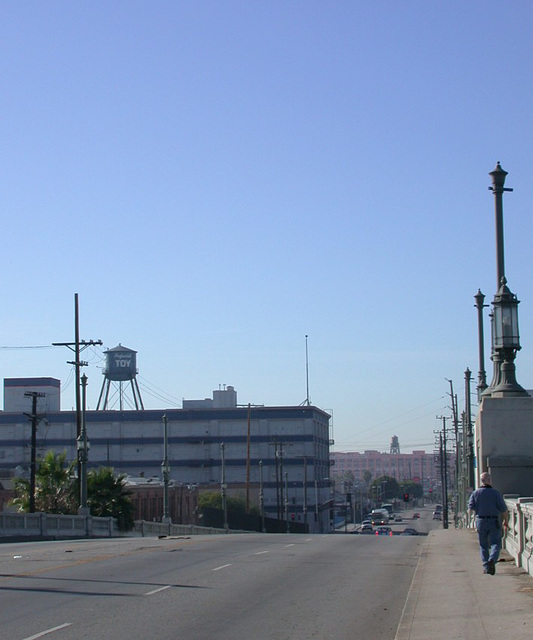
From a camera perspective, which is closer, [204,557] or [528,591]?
[528,591]

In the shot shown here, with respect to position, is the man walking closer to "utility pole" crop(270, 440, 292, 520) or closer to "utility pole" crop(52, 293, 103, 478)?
"utility pole" crop(52, 293, 103, 478)

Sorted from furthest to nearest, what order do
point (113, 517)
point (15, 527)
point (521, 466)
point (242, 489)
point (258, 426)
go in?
point (258, 426), point (242, 489), point (113, 517), point (15, 527), point (521, 466)

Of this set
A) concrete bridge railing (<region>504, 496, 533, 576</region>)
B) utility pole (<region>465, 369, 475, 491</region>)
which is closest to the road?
concrete bridge railing (<region>504, 496, 533, 576</region>)

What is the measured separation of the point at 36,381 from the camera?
132 m

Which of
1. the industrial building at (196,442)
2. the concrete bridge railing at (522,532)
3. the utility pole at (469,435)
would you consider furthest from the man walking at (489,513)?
the industrial building at (196,442)

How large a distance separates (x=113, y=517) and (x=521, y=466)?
1298 inches

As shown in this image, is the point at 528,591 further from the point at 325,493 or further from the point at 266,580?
the point at 325,493

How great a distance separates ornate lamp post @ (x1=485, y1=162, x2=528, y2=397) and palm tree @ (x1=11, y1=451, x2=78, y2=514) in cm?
3341

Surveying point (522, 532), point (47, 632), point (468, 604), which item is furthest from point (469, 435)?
point (47, 632)

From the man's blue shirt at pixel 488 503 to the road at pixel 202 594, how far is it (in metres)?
1.83

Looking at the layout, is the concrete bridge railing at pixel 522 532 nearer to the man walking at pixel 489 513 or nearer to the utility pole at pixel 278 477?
the man walking at pixel 489 513

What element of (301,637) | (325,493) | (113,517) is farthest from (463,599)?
(325,493)

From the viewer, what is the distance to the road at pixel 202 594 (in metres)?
11.7

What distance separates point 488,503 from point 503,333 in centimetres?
710
